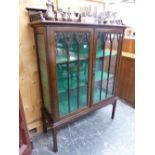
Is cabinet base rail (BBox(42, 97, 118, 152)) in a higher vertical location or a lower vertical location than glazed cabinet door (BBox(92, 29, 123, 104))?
lower

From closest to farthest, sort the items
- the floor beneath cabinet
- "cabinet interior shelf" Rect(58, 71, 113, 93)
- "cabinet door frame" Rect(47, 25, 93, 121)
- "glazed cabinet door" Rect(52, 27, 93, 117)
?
"cabinet door frame" Rect(47, 25, 93, 121)
"glazed cabinet door" Rect(52, 27, 93, 117)
"cabinet interior shelf" Rect(58, 71, 113, 93)
the floor beneath cabinet

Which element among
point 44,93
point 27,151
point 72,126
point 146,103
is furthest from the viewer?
point 72,126

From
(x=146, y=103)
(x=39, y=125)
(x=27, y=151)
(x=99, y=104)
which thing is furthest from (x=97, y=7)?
(x=27, y=151)

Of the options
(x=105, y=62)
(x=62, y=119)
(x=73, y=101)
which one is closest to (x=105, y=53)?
(x=105, y=62)

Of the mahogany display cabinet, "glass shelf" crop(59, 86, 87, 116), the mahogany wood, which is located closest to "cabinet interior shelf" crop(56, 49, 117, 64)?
the mahogany display cabinet

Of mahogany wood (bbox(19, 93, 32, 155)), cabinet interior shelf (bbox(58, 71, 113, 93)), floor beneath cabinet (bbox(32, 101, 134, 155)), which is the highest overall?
cabinet interior shelf (bbox(58, 71, 113, 93))

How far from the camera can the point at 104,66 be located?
1.72 m

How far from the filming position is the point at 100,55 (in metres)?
1.62

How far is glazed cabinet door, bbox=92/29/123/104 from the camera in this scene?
5.00 feet

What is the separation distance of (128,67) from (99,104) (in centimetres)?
88

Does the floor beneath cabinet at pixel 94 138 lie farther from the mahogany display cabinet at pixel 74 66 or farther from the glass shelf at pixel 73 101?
the glass shelf at pixel 73 101

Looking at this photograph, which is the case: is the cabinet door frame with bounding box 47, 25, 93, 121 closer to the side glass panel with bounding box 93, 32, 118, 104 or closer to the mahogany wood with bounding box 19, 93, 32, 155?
the side glass panel with bounding box 93, 32, 118, 104

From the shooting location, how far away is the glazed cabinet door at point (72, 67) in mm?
1267
